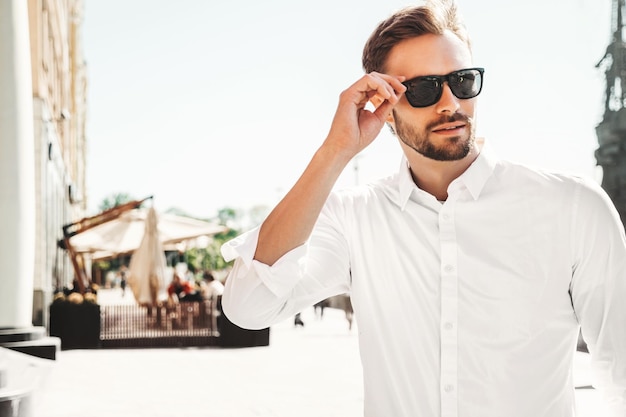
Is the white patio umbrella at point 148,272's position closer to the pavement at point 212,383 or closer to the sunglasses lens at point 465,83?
the pavement at point 212,383

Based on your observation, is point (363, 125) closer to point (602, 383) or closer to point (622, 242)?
point (622, 242)

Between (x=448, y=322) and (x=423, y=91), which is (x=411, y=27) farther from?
(x=448, y=322)

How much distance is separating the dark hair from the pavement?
15.5 ft

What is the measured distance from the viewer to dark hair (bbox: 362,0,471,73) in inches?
79.4

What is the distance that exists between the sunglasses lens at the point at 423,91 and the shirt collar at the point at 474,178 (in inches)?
7.7

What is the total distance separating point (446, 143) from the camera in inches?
77.3

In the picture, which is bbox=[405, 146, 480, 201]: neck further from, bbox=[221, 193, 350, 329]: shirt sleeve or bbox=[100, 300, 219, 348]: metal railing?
bbox=[100, 300, 219, 348]: metal railing

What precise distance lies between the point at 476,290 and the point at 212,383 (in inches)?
363

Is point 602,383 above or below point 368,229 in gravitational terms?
below

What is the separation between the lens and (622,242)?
1.75 meters

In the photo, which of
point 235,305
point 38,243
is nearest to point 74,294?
point 38,243

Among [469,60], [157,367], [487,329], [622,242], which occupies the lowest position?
[157,367]

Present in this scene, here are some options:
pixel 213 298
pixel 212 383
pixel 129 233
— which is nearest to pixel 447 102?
pixel 212 383

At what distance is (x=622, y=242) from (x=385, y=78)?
70 cm
